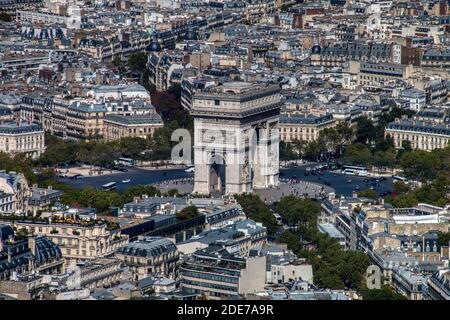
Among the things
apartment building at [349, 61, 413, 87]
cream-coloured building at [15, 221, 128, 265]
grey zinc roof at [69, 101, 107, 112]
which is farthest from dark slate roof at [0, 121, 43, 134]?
cream-coloured building at [15, 221, 128, 265]

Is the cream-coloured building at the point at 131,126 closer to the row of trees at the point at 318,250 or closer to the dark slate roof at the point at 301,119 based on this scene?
the dark slate roof at the point at 301,119

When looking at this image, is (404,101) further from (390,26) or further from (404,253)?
(404,253)

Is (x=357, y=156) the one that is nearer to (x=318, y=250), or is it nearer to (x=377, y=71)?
(x=377, y=71)

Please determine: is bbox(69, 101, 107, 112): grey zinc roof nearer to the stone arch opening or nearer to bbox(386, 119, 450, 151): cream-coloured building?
bbox(386, 119, 450, 151): cream-coloured building

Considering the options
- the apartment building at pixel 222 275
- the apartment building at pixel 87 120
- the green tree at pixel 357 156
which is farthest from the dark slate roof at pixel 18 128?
the apartment building at pixel 222 275

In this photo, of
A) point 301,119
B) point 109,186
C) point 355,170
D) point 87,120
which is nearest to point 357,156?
point 355,170
